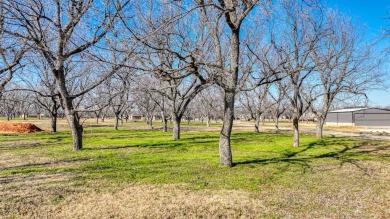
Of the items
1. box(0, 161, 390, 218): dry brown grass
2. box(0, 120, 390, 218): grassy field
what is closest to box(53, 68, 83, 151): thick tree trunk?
box(0, 120, 390, 218): grassy field

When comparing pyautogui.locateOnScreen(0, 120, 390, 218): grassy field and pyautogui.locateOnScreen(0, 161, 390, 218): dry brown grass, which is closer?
pyautogui.locateOnScreen(0, 161, 390, 218): dry brown grass

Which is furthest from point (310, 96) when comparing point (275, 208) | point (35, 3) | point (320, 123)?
point (35, 3)

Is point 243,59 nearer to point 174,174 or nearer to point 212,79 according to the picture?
point 212,79

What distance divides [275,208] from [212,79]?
4.15m

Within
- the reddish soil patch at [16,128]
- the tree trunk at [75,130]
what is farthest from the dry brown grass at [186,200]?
the reddish soil patch at [16,128]

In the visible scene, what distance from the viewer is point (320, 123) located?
22141mm

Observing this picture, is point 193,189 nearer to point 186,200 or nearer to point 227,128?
point 186,200

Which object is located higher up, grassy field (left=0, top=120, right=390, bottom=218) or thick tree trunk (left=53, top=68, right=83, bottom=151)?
thick tree trunk (left=53, top=68, right=83, bottom=151)

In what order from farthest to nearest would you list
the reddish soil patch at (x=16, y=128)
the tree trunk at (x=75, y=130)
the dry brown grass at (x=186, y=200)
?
the reddish soil patch at (x=16, y=128)
the tree trunk at (x=75, y=130)
the dry brown grass at (x=186, y=200)

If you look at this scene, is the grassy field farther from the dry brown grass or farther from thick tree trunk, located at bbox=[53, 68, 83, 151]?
thick tree trunk, located at bbox=[53, 68, 83, 151]

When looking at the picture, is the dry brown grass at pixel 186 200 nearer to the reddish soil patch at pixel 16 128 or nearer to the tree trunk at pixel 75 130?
the tree trunk at pixel 75 130

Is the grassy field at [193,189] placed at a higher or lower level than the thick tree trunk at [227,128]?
lower

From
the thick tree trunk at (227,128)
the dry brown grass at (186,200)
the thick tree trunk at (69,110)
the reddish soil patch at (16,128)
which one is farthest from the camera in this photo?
the reddish soil patch at (16,128)

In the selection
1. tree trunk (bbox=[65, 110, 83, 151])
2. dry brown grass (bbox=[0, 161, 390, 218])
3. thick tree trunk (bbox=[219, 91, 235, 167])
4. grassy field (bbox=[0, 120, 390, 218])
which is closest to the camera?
dry brown grass (bbox=[0, 161, 390, 218])
